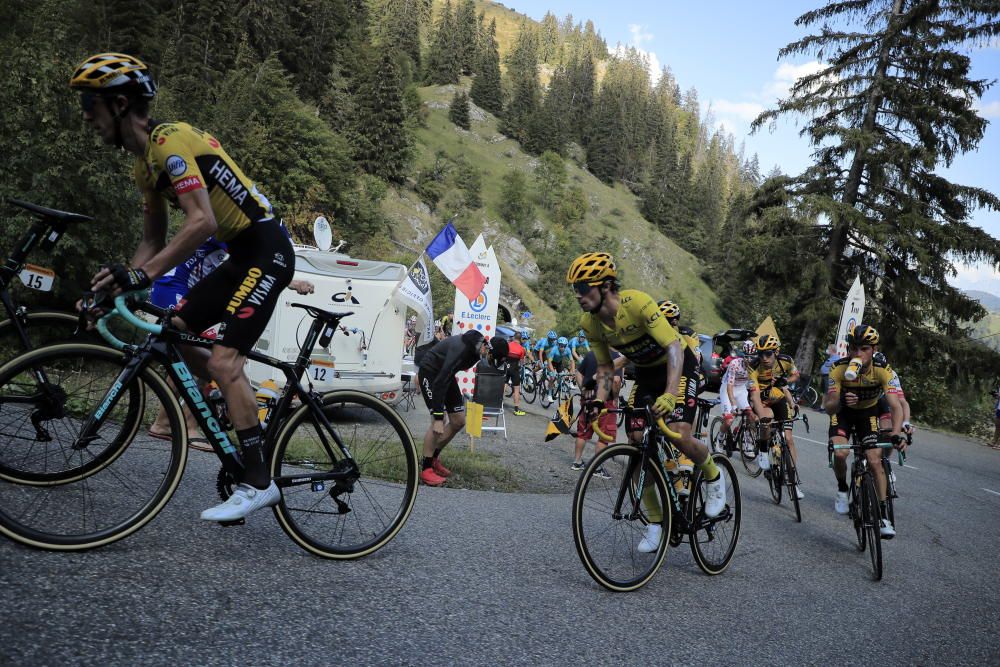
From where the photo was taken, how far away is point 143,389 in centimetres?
324

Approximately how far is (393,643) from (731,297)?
108573mm

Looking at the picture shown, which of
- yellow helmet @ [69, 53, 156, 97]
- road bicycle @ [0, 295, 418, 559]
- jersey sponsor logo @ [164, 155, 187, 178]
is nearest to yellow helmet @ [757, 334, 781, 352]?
road bicycle @ [0, 295, 418, 559]

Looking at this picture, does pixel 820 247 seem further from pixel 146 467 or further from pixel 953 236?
pixel 146 467

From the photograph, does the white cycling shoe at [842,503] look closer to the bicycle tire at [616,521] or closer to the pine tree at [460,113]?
Answer: the bicycle tire at [616,521]

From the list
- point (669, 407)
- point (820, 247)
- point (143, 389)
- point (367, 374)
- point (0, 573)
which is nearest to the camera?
point (0, 573)

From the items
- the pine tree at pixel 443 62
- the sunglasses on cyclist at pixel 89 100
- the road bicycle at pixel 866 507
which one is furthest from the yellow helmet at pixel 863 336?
the pine tree at pixel 443 62

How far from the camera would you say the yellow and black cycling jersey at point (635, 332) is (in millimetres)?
4570

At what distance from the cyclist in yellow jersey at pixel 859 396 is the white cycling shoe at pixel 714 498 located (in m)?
2.91

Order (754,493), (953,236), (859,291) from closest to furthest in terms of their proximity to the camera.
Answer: (754,493)
(859,291)
(953,236)

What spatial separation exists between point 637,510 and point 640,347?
120 cm

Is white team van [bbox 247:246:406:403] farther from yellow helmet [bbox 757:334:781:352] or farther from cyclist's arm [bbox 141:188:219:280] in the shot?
cyclist's arm [bbox 141:188:219:280]

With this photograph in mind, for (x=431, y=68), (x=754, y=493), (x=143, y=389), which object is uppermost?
(x=431, y=68)

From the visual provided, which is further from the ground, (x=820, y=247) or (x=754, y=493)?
(x=820, y=247)

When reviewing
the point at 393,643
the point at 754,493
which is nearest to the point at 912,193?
the point at 754,493
